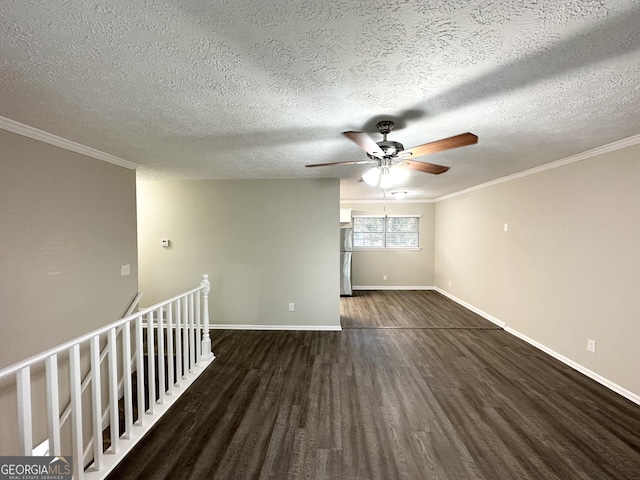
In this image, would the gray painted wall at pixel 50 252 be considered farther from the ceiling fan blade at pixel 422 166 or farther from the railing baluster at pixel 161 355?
the ceiling fan blade at pixel 422 166

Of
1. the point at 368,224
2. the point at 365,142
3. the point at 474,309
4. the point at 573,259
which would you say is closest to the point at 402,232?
the point at 368,224

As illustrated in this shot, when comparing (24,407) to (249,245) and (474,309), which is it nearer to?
(249,245)

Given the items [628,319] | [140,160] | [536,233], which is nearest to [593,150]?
A: [536,233]

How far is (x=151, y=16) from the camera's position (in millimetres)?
1057

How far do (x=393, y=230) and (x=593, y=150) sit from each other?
4597 millimetres

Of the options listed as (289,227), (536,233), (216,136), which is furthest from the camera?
(289,227)

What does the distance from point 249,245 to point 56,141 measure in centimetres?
248

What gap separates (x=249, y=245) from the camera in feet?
14.3

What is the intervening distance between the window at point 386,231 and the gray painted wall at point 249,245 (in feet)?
10.2

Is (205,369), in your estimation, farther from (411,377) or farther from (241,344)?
(411,377)

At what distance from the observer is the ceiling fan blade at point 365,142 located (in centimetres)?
170

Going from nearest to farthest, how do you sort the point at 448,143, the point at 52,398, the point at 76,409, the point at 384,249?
the point at 52,398
the point at 76,409
the point at 448,143
the point at 384,249

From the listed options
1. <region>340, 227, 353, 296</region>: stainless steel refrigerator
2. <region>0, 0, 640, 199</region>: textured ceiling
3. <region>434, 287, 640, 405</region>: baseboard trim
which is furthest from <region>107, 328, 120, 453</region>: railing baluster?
<region>340, 227, 353, 296</region>: stainless steel refrigerator

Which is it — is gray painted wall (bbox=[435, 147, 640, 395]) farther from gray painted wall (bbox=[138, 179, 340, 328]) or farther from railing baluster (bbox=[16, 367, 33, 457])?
railing baluster (bbox=[16, 367, 33, 457])
